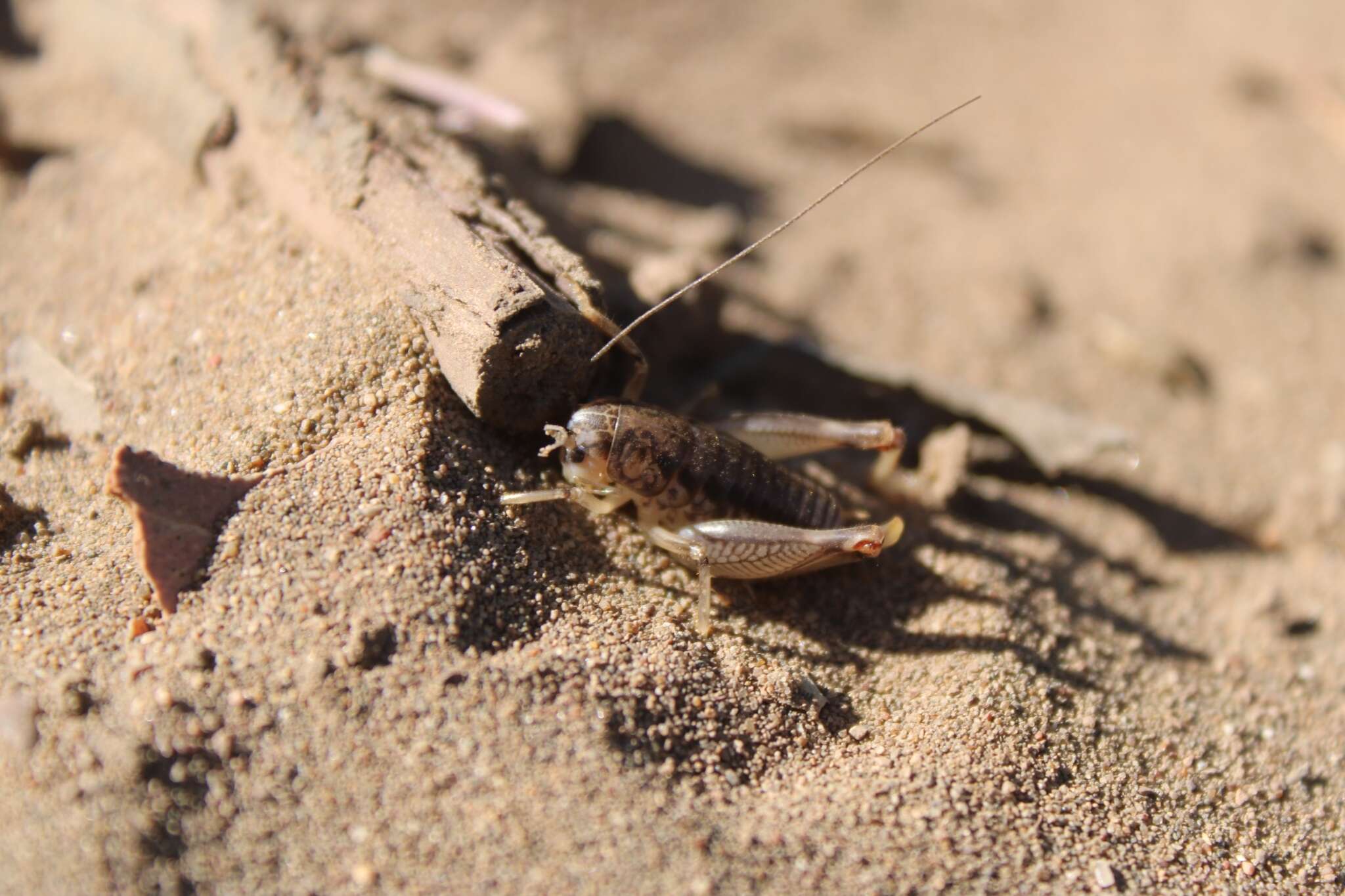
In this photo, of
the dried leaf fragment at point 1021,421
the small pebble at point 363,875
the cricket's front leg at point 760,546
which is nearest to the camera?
the small pebble at point 363,875

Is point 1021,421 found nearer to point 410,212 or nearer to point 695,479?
point 695,479

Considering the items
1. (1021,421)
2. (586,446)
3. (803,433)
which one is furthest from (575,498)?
(1021,421)

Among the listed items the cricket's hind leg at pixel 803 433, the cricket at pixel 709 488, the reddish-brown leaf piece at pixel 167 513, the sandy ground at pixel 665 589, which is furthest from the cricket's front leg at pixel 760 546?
the reddish-brown leaf piece at pixel 167 513

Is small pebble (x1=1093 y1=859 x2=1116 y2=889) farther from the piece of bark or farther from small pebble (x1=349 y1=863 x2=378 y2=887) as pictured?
the piece of bark

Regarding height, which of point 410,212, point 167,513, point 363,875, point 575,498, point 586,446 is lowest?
point 363,875

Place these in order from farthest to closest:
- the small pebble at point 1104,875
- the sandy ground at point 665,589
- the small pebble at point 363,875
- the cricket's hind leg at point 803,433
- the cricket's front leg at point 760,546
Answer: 1. the cricket's hind leg at point 803,433
2. the cricket's front leg at point 760,546
3. the small pebble at point 1104,875
4. the sandy ground at point 665,589
5. the small pebble at point 363,875

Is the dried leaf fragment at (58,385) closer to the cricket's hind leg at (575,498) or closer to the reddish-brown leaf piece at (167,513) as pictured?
the reddish-brown leaf piece at (167,513)

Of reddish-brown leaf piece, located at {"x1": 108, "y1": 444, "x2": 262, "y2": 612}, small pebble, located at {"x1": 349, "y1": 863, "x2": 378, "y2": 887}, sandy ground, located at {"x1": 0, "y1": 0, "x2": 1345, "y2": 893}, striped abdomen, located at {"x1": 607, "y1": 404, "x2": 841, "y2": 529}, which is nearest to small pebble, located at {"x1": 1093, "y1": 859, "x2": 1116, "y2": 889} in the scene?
sandy ground, located at {"x1": 0, "y1": 0, "x2": 1345, "y2": 893}
